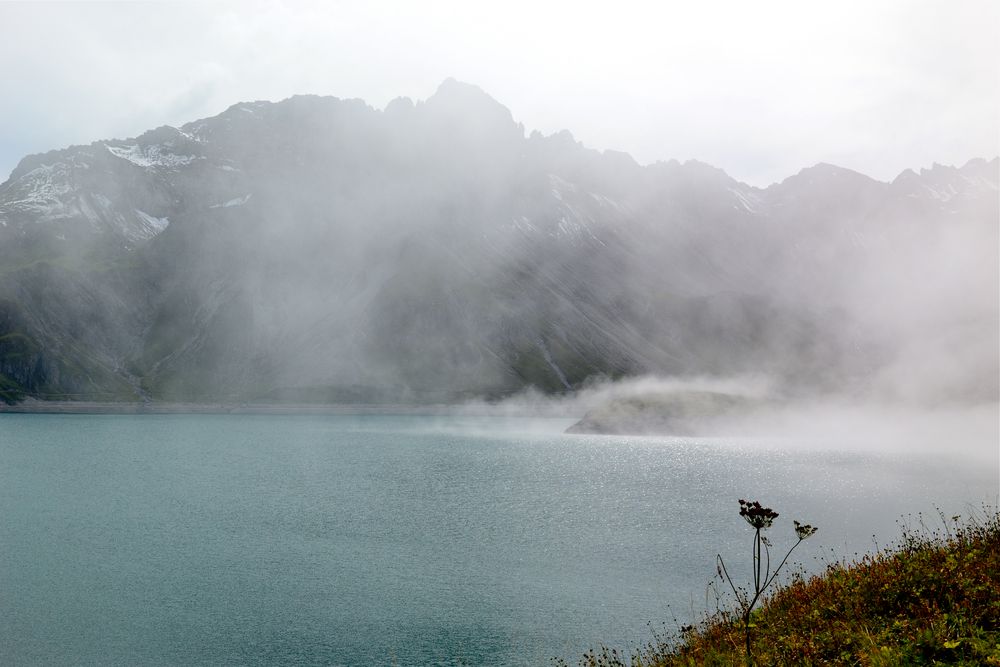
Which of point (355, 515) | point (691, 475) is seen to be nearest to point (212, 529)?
point (355, 515)

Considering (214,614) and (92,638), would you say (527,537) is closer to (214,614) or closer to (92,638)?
(214,614)

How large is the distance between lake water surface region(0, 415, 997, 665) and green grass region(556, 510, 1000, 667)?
16.6m

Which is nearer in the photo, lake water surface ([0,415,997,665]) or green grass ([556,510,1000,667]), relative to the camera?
green grass ([556,510,1000,667])

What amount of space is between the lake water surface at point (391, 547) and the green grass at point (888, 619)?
16641 mm

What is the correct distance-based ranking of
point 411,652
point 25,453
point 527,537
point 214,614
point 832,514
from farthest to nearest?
point 25,453, point 832,514, point 527,537, point 214,614, point 411,652

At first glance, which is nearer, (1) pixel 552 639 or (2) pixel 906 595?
(2) pixel 906 595

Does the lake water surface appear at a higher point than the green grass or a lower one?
lower

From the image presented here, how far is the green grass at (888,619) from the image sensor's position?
602 inches

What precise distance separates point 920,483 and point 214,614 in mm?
100196

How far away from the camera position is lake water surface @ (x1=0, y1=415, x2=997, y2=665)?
38.5 m

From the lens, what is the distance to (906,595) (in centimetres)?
1958

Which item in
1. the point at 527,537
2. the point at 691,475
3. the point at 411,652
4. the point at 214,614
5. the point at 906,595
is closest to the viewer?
the point at 906,595

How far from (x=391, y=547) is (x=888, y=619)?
156ft

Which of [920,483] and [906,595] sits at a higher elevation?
[906,595]
